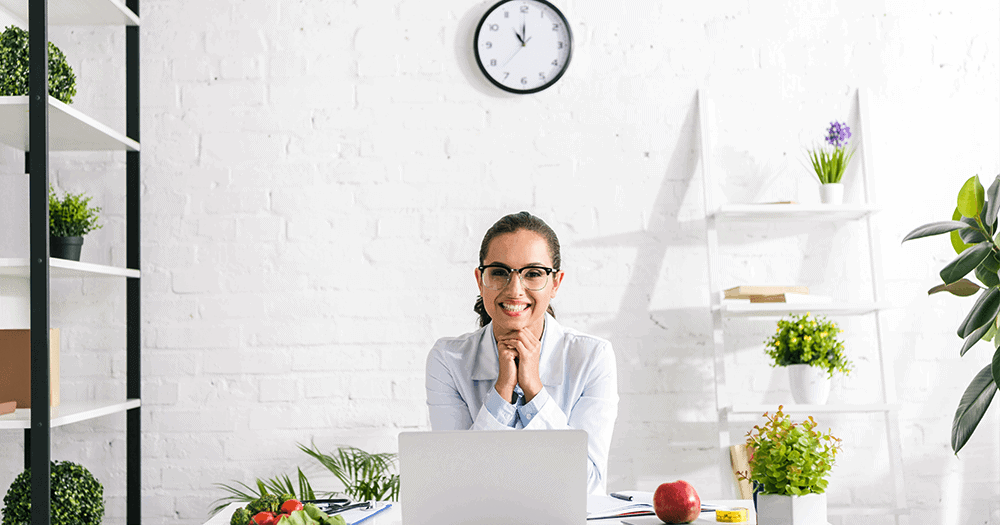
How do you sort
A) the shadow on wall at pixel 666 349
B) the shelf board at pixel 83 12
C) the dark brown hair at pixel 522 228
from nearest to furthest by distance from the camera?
1. the dark brown hair at pixel 522 228
2. the shelf board at pixel 83 12
3. the shadow on wall at pixel 666 349

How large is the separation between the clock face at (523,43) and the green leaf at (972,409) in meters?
1.55

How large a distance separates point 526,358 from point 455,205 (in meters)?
0.97

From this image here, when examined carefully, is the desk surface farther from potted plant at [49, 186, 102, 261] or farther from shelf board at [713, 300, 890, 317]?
potted plant at [49, 186, 102, 261]

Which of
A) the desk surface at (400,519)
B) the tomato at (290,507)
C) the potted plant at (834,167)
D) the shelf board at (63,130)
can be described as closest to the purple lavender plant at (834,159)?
the potted plant at (834,167)

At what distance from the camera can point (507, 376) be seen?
5.90 feet

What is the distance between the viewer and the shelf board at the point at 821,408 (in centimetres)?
234

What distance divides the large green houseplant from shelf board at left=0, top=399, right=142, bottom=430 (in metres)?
2.26

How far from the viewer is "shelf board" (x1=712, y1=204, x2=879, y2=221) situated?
7.98ft

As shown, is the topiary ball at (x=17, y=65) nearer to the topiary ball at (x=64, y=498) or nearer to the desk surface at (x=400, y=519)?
the topiary ball at (x=64, y=498)

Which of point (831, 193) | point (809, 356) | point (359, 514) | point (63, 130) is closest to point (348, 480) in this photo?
point (359, 514)

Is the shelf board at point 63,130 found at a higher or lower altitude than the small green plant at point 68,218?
higher

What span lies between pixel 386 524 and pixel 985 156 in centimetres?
237

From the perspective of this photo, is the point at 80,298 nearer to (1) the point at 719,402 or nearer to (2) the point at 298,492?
(2) the point at 298,492

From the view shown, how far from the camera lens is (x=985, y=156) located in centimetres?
→ 265
